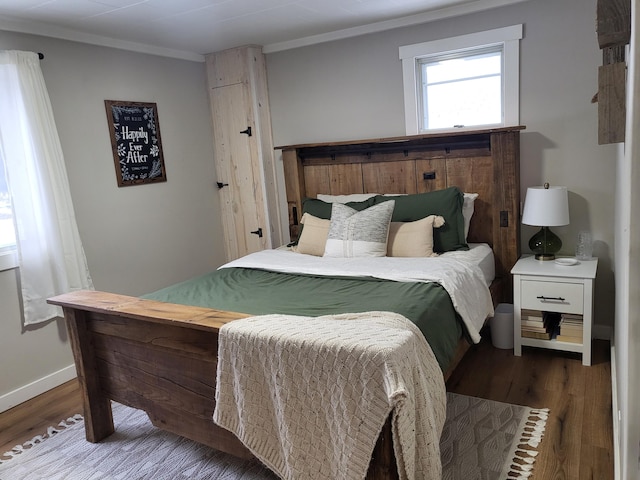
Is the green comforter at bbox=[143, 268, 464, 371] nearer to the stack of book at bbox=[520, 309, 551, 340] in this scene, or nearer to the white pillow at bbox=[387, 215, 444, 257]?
the white pillow at bbox=[387, 215, 444, 257]

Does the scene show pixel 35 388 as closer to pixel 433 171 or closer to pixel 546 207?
pixel 433 171

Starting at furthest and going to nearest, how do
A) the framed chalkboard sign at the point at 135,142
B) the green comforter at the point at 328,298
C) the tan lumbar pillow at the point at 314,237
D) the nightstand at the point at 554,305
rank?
the framed chalkboard sign at the point at 135,142, the tan lumbar pillow at the point at 314,237, the nightstand at the point at 554,305, the green comforter at the point at 328,298

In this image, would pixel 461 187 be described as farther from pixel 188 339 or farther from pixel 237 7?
pixel 188 339

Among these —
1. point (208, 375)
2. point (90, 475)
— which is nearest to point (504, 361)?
point (208, 375)

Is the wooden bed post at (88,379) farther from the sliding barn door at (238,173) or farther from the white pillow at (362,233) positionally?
the sliding barn door at (238,173)

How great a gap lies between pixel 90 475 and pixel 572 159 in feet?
10.3

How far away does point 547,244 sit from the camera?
3080 millimetres

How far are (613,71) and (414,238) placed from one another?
2015 millimetres

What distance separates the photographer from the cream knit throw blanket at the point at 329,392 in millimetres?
1494

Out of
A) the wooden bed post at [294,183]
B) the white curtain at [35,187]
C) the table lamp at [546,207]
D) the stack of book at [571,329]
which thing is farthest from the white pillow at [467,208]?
the white curtain at [35,187]

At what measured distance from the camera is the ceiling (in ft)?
9.11

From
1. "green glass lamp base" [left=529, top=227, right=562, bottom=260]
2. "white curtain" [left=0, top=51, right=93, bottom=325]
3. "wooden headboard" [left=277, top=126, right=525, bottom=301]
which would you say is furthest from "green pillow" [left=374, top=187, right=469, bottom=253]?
"white curtain" [left=0, top=51, right=93, bottom=325]

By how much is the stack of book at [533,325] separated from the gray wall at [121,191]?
2583 mm

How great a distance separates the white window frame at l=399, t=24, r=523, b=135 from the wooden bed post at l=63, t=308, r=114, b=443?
246 centimetres
